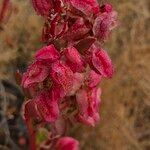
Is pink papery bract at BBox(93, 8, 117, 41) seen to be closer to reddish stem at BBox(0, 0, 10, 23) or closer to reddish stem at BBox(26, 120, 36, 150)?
reddish stem at BBox(26, 120, 36, 150)

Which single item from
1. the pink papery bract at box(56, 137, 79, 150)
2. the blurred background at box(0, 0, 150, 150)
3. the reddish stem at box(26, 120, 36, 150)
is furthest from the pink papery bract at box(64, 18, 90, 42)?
the blurred background at box(0, 0, 150, 150)

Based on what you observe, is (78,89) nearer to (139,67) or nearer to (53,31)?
(53,31)

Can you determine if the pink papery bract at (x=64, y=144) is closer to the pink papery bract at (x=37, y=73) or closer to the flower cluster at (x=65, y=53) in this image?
the flower cluster at (x=65, y=53)

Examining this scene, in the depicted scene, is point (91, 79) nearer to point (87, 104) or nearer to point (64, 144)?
point (87, 104)

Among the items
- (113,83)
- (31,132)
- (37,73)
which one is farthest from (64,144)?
(113,83)

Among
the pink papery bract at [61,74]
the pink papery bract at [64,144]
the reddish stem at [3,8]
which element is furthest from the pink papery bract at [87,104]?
the reddish stem at [3,8]

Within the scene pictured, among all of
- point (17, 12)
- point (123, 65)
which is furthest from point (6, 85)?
point (123, 65)

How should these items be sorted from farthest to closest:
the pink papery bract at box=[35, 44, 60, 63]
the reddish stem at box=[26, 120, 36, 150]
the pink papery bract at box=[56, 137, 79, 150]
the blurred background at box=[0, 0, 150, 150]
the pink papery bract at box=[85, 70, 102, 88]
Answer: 1. the blurred background at box=[0, 0, 150, 150]
2. the pink papery bract at box=[56, 137, 79, 150]
3. the reddish stem at box=[26, 120, 36, 150]
4. the pink papery bract at box=[85, 70, 102, 88]
5. the pink papery bract at box=[35, 44, 60, 63]
